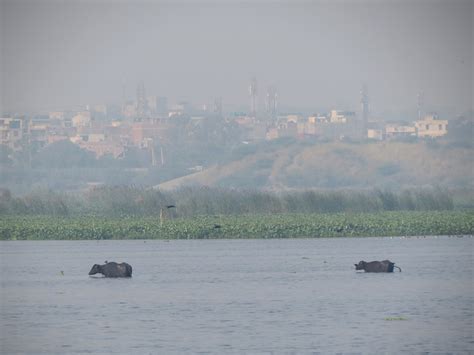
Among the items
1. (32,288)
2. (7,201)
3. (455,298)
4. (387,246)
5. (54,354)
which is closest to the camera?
(54,354)

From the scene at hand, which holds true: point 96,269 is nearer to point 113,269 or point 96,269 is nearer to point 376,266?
point 113,269

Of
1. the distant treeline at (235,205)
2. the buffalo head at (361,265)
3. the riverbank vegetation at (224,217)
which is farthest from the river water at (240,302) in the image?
the distant treeline at (235,205)

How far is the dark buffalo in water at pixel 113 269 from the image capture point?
148 feet

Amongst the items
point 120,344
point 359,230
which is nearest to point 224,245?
point 359,230

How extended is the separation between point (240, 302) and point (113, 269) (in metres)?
8.88

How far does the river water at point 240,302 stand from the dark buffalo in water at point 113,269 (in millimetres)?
381

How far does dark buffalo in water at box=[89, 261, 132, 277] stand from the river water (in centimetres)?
38

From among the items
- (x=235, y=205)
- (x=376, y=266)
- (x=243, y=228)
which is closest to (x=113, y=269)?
(x=376, y=266)

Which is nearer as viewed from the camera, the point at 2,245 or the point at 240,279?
the point at 240,279

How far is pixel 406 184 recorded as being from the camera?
A: 15612 cm

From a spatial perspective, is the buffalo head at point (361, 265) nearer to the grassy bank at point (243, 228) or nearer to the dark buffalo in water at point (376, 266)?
the dark buffalo in water at point (376, 266)

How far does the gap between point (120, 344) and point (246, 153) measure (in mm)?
146546

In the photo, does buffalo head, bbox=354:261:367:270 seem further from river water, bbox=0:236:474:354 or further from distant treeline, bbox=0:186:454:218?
distant treeline, bbox=0:186:454:218

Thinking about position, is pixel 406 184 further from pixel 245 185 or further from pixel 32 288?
pixel 32 288
